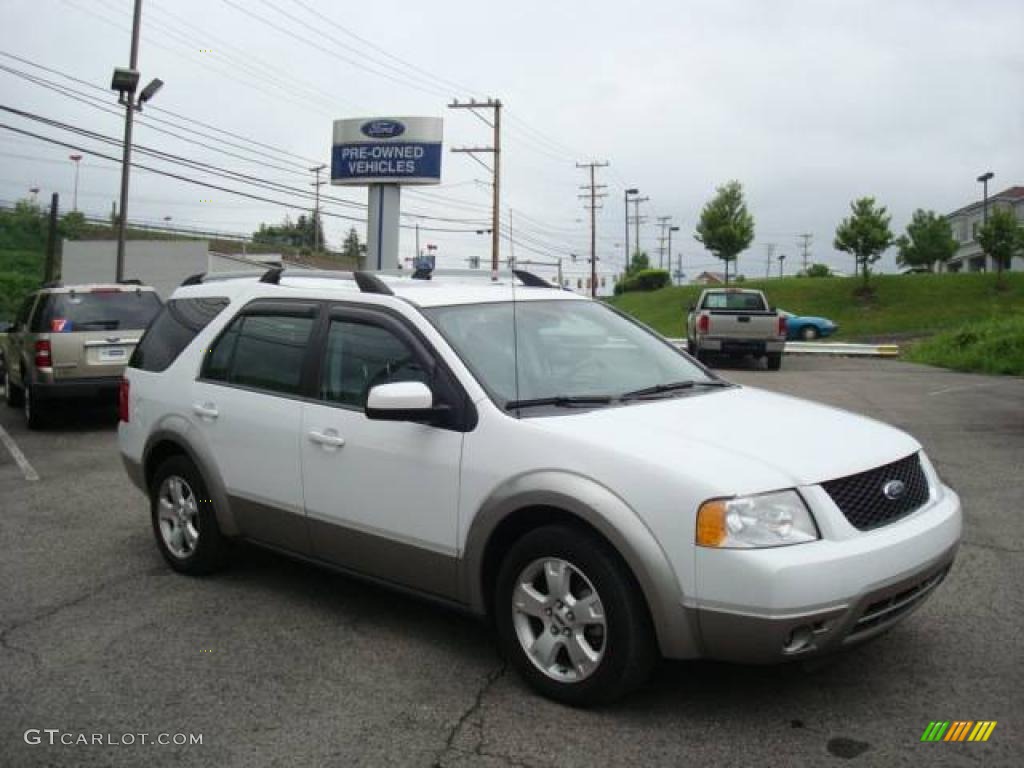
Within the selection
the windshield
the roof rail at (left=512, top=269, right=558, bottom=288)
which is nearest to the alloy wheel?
the windshield

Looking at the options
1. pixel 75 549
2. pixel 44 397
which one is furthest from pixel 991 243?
pixel 75 549

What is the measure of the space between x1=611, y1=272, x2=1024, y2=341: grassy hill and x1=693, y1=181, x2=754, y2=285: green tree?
3.46 meters

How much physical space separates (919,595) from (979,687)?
1.66 ft

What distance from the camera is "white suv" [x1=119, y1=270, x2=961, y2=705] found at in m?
3.30

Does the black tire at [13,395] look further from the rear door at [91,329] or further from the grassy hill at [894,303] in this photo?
the grassy hill at [894,303]

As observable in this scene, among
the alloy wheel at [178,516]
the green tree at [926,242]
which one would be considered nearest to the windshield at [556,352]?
the alloy wheel at [178,516]

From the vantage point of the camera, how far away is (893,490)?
364 cm

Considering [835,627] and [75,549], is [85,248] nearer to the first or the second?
[75,549]

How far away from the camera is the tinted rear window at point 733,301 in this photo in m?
23.1

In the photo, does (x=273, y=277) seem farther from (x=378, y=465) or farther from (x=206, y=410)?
(x=378, y=465)

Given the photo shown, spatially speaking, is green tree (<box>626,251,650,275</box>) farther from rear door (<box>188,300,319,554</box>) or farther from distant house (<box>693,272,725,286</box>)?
rear door (<box>188,300,319,554</box>)

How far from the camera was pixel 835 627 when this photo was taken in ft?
10.8

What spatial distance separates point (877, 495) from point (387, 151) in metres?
28.8

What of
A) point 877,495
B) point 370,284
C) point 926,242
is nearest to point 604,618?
point 877,495
